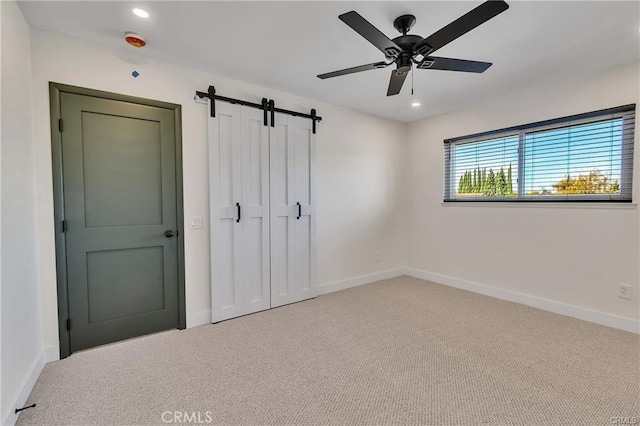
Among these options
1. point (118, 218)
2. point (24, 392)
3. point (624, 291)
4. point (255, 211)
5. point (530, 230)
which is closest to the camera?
point (24, 392)

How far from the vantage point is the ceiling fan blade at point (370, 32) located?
1.58 m

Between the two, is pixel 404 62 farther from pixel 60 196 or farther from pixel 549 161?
pixel 60 196

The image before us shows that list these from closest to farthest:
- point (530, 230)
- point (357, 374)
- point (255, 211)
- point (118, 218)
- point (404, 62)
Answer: point (404, 62), point (357, 374), point (118, 218), point (255, 211), point (530, 230)

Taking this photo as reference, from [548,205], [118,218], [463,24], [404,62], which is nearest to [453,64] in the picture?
[404,62]

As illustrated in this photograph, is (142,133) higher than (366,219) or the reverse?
higher

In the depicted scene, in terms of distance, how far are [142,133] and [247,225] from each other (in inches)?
52.0

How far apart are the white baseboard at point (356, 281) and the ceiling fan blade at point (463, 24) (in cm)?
297

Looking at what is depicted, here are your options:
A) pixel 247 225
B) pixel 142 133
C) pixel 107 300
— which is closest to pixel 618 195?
pixel 247 225

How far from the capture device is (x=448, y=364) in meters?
2.27

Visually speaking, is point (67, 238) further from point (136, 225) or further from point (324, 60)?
point (324, 60)

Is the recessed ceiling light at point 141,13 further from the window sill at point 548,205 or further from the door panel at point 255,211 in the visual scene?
the window sill at point 548,205

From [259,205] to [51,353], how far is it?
6.96 ft

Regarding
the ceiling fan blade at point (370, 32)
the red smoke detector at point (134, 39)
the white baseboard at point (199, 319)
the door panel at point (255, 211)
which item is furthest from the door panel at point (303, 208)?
the ceiling fan blade at point (370, 32)

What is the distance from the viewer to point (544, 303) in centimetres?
339
